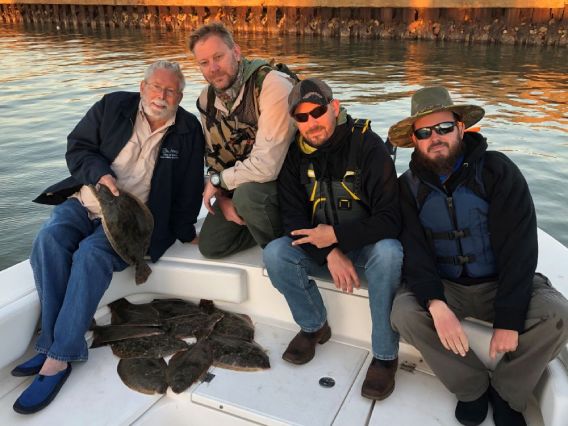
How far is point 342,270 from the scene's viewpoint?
9.57ft

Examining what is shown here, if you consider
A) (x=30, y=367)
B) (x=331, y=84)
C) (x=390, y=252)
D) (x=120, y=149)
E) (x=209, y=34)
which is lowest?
(x=331, y=84)

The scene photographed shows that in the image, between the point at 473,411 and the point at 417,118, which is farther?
the point at 417,118

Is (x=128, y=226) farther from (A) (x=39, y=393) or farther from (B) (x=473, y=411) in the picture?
(B) (x=473, y=411)

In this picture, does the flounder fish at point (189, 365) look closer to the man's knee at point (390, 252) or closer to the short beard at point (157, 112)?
the man's knee at point (390, 252)

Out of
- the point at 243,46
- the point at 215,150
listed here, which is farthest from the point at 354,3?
the point at 215,150

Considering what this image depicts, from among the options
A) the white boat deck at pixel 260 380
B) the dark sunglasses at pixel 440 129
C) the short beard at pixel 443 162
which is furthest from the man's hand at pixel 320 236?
the dark sunglasses at pixel 440 129

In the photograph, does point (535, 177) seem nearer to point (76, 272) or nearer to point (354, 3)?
point (76, 272)

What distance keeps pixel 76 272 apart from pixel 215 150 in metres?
1.28

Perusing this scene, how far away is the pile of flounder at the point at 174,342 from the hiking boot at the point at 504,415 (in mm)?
1283

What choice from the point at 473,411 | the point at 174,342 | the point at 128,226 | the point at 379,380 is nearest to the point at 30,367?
the point at 174,342

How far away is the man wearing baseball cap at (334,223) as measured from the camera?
2.82 m

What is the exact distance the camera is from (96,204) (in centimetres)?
351

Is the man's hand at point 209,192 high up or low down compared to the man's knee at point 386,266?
up

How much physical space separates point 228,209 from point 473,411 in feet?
6.62
